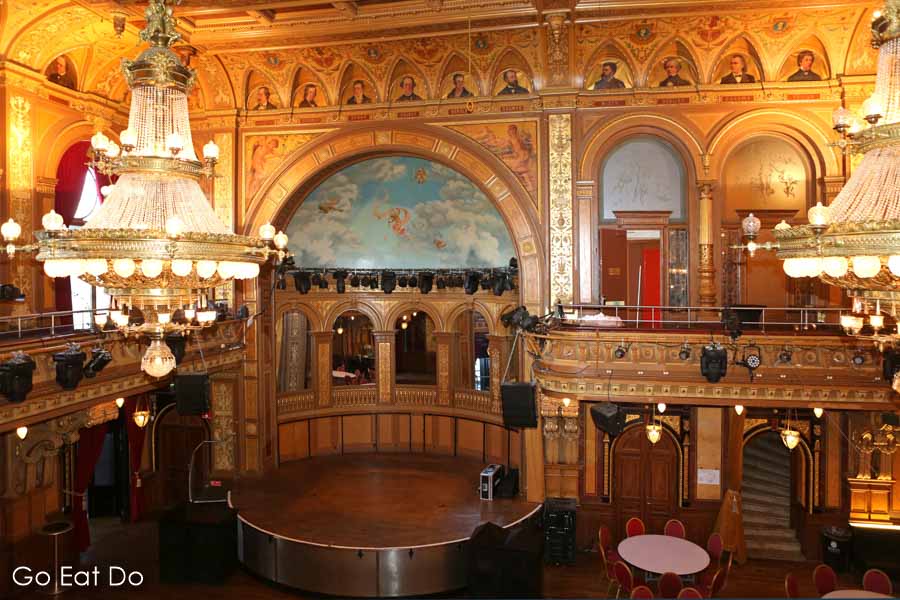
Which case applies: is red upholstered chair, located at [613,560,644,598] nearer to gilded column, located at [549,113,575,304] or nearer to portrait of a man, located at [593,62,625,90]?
gilded column, located at [549,113,575,304]

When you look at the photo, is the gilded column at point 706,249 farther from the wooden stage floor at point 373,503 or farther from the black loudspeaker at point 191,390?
the black loudspeaker at point 191,390

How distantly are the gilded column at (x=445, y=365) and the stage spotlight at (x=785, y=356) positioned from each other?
8.93 meters

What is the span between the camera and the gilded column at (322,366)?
1846 centimetres

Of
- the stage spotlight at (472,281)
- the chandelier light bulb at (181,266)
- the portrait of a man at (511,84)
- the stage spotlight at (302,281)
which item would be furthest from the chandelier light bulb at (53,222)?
the stage spotlight at (302,281)

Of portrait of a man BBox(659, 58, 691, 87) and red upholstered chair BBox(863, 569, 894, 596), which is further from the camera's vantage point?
portrait of a man BBox(659, 58, 691, 87)

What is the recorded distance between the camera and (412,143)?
48.3ft

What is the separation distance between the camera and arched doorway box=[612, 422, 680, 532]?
14297 mm

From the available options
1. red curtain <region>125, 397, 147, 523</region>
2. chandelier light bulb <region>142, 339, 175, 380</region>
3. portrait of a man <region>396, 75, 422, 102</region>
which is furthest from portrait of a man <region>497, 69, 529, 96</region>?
red curtain <region>125, 397, 147, 523</region>

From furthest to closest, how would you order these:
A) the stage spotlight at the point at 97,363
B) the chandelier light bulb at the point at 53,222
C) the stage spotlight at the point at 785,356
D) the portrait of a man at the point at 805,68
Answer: the portrait of a man at the point at 805,68 < the stage spotlight at the point at 785,356 < the stage spotlight at the point at 97,363 < the chandelier light bulb at the point at 53,222

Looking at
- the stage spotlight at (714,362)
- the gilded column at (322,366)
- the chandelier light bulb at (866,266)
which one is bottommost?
the gilded column at (322,366)

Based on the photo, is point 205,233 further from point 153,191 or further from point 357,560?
point 357,560

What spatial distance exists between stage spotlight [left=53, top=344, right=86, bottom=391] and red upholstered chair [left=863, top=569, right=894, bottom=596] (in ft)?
36.7

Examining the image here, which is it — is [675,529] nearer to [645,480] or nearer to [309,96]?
[645,480]

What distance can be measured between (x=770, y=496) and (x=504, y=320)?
687 centimetres
